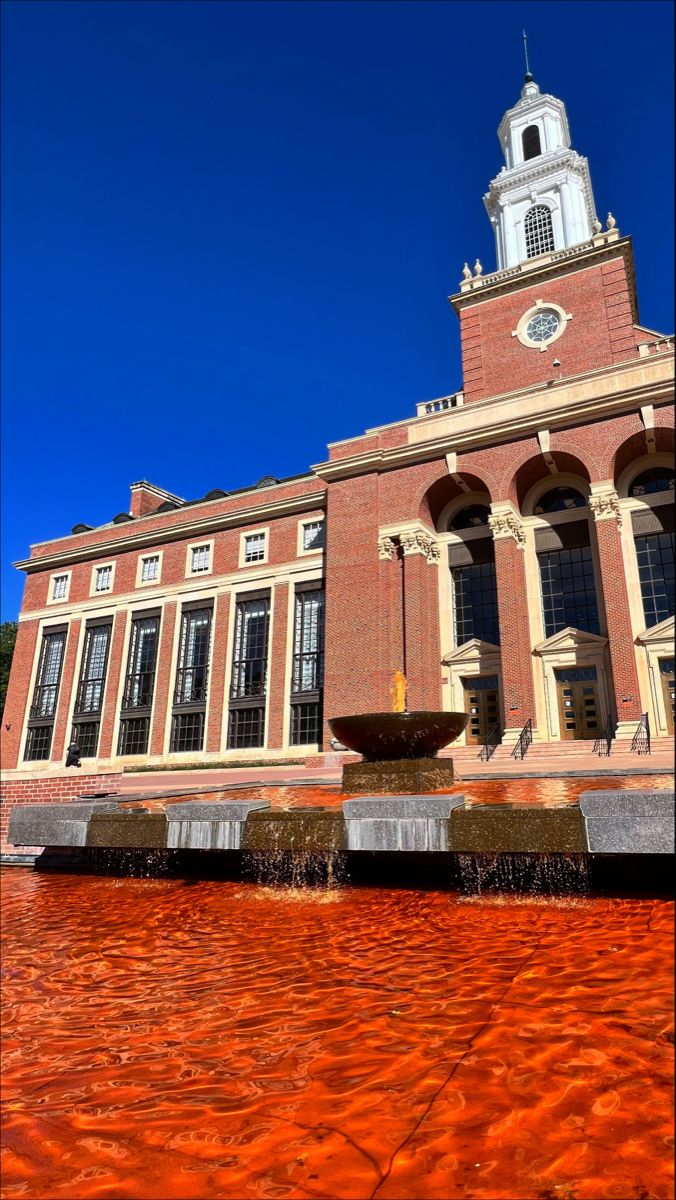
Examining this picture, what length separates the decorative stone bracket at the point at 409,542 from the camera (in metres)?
26.7

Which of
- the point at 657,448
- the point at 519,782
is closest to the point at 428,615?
the point at 657,448

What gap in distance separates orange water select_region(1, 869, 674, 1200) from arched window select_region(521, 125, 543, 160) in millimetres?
46839

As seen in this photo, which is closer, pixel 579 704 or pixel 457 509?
pixel 579 704

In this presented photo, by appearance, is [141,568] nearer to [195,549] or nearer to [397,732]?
[195,549]

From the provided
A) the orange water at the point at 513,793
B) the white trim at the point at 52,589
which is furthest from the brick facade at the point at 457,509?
the orange water at the point at 513,793

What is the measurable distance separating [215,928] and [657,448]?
2360cm

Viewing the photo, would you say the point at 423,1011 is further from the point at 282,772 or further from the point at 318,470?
the point at 318,470

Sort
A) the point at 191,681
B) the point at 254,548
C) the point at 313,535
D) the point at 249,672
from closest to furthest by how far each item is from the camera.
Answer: the point at 249,672 → the point at 313,535 → the point at 191,681 → the point at 254,548

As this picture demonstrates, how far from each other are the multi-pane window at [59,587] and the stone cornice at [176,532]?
0.87m

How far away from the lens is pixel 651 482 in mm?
24859

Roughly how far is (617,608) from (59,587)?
1266 inches

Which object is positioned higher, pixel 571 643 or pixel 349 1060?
pixel 571 643

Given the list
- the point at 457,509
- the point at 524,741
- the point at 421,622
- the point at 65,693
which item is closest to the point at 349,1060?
the point at 524,741

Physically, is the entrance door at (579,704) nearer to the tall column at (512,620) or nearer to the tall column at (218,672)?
the tall column at (512,620)
